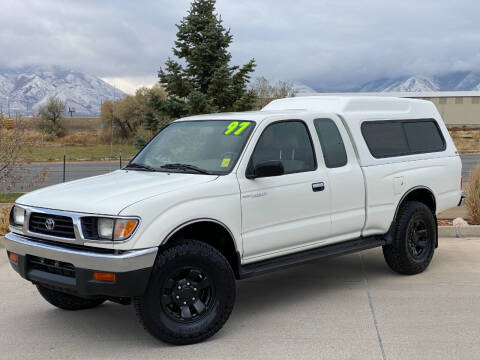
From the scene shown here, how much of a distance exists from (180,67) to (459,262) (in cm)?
1166

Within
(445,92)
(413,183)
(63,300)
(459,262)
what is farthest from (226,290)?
(445,92)

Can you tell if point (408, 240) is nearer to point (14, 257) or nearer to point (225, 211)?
point (225, 211)

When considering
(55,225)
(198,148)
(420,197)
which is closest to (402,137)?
(420,197)

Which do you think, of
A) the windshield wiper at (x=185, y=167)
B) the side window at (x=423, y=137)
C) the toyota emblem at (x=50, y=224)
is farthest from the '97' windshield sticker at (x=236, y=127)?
the side window at (x=423, y=137)

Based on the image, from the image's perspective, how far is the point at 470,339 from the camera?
508 centimetres

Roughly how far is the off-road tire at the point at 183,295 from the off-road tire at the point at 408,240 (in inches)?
99.3

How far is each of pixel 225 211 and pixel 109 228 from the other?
40.1 inches

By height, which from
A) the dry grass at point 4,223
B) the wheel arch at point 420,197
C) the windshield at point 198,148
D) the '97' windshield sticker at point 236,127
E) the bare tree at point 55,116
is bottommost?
the dry grass at point 4,223

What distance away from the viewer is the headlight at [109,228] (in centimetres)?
467

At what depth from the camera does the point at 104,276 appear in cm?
468

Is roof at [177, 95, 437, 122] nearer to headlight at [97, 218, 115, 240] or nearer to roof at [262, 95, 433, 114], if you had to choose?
roof at [262, 95, 433, 114]

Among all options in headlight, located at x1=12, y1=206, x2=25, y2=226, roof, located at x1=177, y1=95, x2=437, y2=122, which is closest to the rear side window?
roof, located at x1=177, y1=95, x2=437, y2=122

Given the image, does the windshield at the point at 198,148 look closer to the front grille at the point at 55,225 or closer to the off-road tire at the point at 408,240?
the front grille at the point at 55,225

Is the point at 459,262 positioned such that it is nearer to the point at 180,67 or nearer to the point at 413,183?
the point at 413,183
